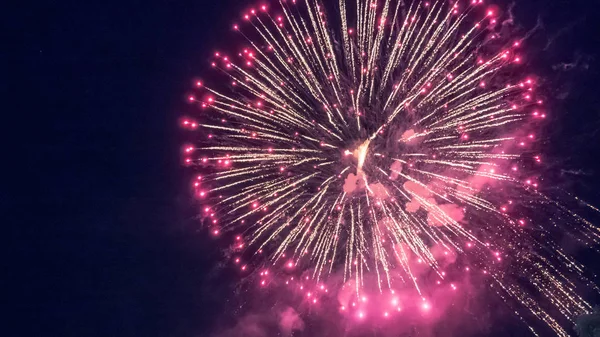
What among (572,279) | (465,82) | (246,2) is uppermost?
(246,2)

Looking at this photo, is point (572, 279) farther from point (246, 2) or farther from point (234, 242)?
point (246, 2)

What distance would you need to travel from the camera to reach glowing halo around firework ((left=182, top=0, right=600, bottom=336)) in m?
9.24

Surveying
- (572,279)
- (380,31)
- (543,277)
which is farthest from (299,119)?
(572,279)

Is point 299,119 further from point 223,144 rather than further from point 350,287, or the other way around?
point 350,287

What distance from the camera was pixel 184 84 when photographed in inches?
415

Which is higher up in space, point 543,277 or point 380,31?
point 380,31

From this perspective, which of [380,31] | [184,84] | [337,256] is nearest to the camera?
[380,31]

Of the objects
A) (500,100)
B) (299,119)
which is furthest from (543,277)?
(299,119)

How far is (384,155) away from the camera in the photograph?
9.33m

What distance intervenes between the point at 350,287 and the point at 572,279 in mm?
5091

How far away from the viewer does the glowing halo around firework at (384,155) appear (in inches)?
364

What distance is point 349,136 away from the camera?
30.5 ft

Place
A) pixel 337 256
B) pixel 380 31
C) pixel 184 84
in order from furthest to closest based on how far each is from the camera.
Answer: pixel 184 84, pixel 337 256, pixel 380 31

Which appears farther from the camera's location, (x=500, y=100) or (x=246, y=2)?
(x=246, y=2)
